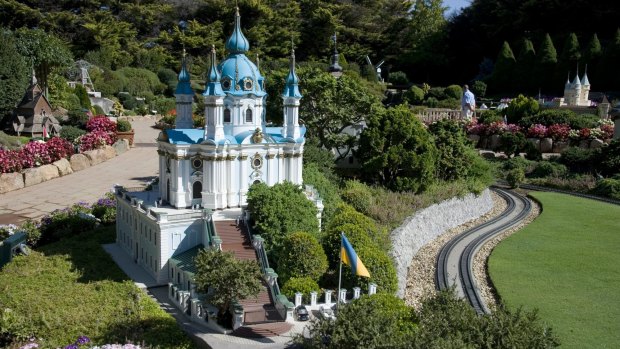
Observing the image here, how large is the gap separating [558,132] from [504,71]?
3072 cm

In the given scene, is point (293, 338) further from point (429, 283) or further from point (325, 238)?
point (429, 283)

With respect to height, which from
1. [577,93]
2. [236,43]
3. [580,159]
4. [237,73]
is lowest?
[580,159]

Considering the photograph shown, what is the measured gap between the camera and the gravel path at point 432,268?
94.7 ft

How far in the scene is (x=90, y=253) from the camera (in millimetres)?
30922

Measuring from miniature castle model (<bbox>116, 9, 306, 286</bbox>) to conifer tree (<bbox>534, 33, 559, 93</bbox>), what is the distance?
64.5 meters

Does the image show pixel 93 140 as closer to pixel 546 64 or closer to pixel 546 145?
pixel 546 145

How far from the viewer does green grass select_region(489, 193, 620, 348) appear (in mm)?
24422

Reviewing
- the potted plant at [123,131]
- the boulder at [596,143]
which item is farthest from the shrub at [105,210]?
the boulder at [596,143]

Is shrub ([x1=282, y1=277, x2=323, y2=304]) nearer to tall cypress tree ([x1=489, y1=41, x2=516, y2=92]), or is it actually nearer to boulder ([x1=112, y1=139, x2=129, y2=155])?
boulder ([x1=112, y1=139, x2=129, y2=155])

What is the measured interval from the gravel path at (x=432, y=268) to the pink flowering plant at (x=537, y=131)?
20.2m

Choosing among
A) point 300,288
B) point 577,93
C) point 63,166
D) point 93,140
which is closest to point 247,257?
point 300,288

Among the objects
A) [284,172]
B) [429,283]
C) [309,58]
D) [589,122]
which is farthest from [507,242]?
[309,58]

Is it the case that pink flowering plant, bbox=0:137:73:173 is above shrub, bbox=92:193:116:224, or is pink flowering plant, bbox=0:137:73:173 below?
above

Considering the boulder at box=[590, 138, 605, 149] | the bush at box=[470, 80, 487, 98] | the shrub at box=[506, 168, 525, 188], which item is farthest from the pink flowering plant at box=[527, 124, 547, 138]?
the bush at box=[470, 80, 487, 98]
